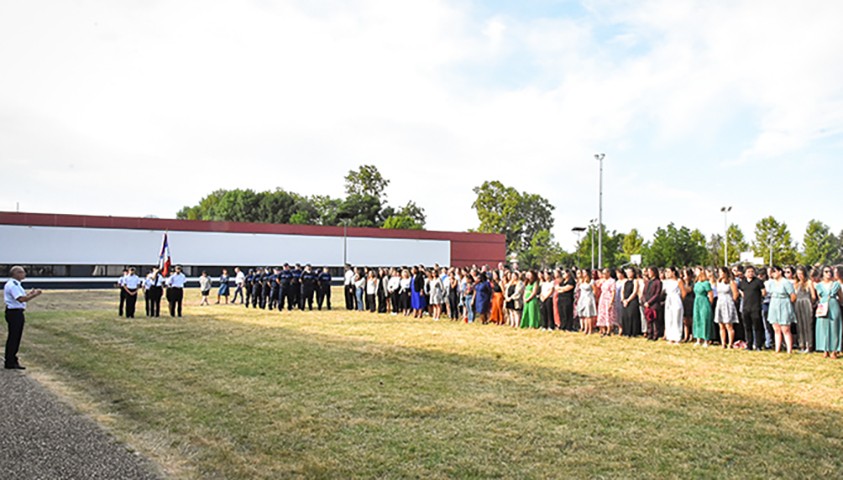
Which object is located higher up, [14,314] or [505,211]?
Result: [505,211]

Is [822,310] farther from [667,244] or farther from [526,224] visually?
[526,224]

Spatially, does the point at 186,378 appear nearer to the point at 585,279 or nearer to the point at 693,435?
the point at 693,435

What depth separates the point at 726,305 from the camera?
1327 cm

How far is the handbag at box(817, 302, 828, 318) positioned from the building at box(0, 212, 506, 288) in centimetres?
4110

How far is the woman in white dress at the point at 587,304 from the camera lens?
1616 cm

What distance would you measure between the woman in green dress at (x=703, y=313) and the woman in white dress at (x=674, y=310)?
0.45 m

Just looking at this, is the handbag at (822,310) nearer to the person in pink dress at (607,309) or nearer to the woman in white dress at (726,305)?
the woman in white dress at (726,305)

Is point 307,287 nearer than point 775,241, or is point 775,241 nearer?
point 307,287

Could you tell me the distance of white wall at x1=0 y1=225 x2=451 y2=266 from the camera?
143 ft

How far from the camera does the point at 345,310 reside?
80.2 feet

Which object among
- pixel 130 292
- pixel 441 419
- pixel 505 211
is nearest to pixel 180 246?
pixel 130 292

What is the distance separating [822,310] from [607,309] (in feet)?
16.0

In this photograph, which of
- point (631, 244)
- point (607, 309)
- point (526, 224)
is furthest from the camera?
point (526, 224)

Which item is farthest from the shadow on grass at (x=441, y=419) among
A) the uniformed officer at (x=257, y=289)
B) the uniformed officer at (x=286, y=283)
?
the uniformed officer at (x=257, y=289)
